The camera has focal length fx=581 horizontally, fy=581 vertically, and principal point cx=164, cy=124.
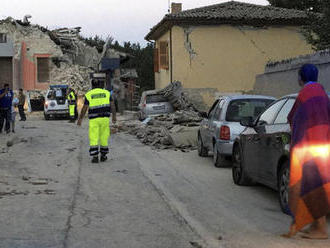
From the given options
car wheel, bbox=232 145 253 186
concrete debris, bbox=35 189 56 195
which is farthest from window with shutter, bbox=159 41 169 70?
concrete debris, bbox=35 189 56 195


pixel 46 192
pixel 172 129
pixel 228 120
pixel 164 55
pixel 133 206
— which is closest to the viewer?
pixel 133 206

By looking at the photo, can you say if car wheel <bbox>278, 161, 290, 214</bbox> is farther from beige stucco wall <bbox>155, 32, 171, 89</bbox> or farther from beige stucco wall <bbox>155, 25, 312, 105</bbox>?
beige stucco wall <bbox>155, 32, 171, 89</bbox>

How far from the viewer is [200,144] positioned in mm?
14500

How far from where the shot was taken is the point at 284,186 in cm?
729

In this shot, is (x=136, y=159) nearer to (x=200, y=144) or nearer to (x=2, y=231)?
(x=200, y=144)

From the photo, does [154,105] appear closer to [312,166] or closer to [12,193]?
[12,193]

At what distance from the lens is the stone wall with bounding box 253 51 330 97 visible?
16828mm

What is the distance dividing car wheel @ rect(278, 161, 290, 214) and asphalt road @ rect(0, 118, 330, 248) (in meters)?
0.13

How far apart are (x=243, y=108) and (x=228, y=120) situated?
48 centimetres

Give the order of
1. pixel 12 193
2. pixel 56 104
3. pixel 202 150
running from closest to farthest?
pixel 12 193 < pixel 202 150 < pixel 56 104

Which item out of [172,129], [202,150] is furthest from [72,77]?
[202,150]

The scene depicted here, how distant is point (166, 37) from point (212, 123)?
20191 millimetres

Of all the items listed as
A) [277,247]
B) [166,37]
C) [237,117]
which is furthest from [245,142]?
[166,37]

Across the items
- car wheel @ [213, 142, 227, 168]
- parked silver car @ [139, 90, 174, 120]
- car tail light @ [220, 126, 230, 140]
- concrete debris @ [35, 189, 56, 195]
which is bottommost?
concrete debris @ [35, 189, 56, 195]
